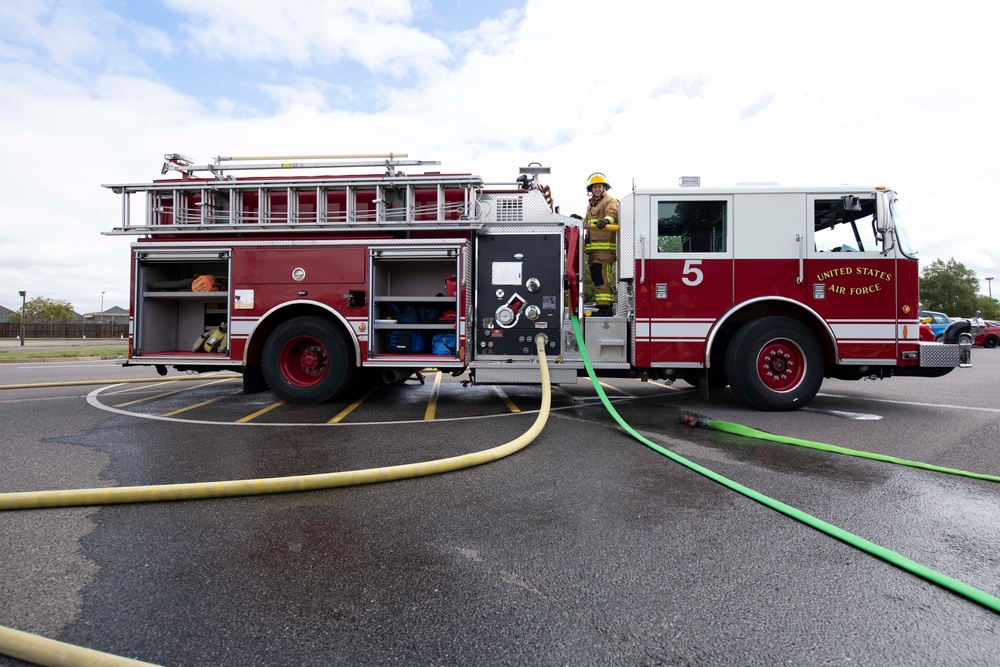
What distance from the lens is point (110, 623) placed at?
72.2 inches

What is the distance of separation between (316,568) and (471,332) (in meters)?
4.26

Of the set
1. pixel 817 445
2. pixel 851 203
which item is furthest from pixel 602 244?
pixel 817 445

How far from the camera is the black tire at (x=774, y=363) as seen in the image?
5949mm

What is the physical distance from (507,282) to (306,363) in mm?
2840

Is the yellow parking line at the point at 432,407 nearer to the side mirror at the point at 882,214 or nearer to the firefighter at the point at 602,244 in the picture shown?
the firefighter at the point at 602,244

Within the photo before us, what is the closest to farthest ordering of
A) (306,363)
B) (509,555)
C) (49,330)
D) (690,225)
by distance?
(509,555), (690,225), (306,363), (49,330)

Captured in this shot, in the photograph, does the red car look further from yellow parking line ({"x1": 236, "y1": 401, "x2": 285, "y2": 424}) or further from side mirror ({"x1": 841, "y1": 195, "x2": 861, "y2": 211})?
yellow parking line ({"x1": 236, "y1": 401, "x2": 285, "y2": 424})

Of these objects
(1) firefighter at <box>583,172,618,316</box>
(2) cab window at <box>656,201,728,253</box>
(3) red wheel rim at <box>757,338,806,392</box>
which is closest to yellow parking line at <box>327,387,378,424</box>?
(1) firefighter at <box>583,172,618,316</box>

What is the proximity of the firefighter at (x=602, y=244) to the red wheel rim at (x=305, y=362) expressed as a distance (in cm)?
367

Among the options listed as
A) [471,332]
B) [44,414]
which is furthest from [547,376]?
[44,414]

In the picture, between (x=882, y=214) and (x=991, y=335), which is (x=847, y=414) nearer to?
(x=882, y=214)

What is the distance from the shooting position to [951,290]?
177ft

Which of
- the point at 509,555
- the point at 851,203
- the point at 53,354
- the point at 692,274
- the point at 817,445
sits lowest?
the point at 509,555

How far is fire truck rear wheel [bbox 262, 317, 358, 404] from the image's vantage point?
639 cm
